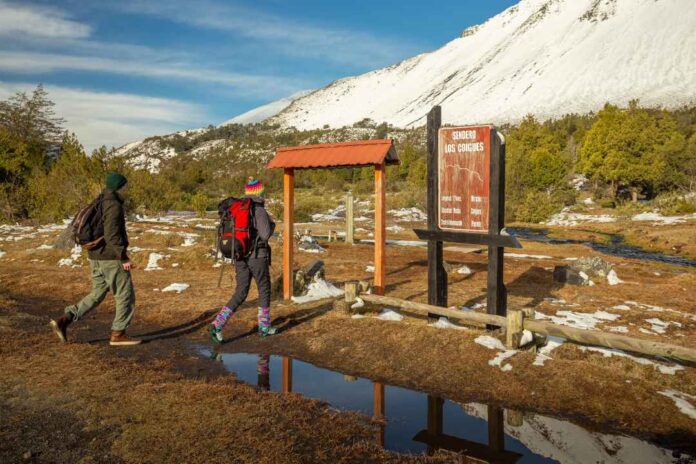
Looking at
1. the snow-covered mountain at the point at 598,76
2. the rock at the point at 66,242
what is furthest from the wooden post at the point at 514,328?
the snow-covered mountain at the point at 598,76

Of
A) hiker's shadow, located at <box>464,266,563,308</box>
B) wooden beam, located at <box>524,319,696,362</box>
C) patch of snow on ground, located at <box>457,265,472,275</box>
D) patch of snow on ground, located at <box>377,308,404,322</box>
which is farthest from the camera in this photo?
patch of snow on ground, located at <box>457,265,472,275</box>

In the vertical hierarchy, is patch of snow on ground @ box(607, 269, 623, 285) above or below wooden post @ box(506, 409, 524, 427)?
above

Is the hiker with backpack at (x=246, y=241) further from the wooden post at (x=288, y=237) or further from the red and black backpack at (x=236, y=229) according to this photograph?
the wooden post at (x=288, y=237)

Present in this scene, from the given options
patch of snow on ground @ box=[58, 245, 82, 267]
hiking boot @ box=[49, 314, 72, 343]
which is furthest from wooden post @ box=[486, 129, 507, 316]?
patch of snow on ground @ box=[58, 245, 82, 267]

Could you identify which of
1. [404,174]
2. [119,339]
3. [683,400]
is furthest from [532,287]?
[404,174]

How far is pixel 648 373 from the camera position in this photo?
19.9 ft

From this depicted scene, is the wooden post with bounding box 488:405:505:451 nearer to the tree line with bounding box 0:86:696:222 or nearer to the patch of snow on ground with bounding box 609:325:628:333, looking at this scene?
the patch of snow on ground with bounding box 609:325:628:333

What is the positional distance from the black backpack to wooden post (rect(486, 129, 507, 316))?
5.28 meters

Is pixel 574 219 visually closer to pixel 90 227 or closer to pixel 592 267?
pixel 592 267

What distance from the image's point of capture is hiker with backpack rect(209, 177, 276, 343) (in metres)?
7.29

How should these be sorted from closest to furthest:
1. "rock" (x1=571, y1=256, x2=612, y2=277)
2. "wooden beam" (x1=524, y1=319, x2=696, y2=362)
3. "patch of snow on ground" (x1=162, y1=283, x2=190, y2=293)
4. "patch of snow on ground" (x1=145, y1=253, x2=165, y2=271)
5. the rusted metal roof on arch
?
1. "wooden beam" (x1=524, y1=319, x2=696, y2=362)
2. the rusted metal roof on arch
3. "patch of snow on ground" (x1=162, y1=283, x2=190, y2=293)
4. "rock" (x1=571, y1=256, x2=612, y2=277)
5. "patch of snow on ground" (x1=145, y1=253, x2=165, y2=271)

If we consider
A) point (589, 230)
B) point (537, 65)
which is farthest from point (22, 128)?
point (537, 65)

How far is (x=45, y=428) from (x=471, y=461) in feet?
11.9

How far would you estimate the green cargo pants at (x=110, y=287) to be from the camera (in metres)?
7.02
